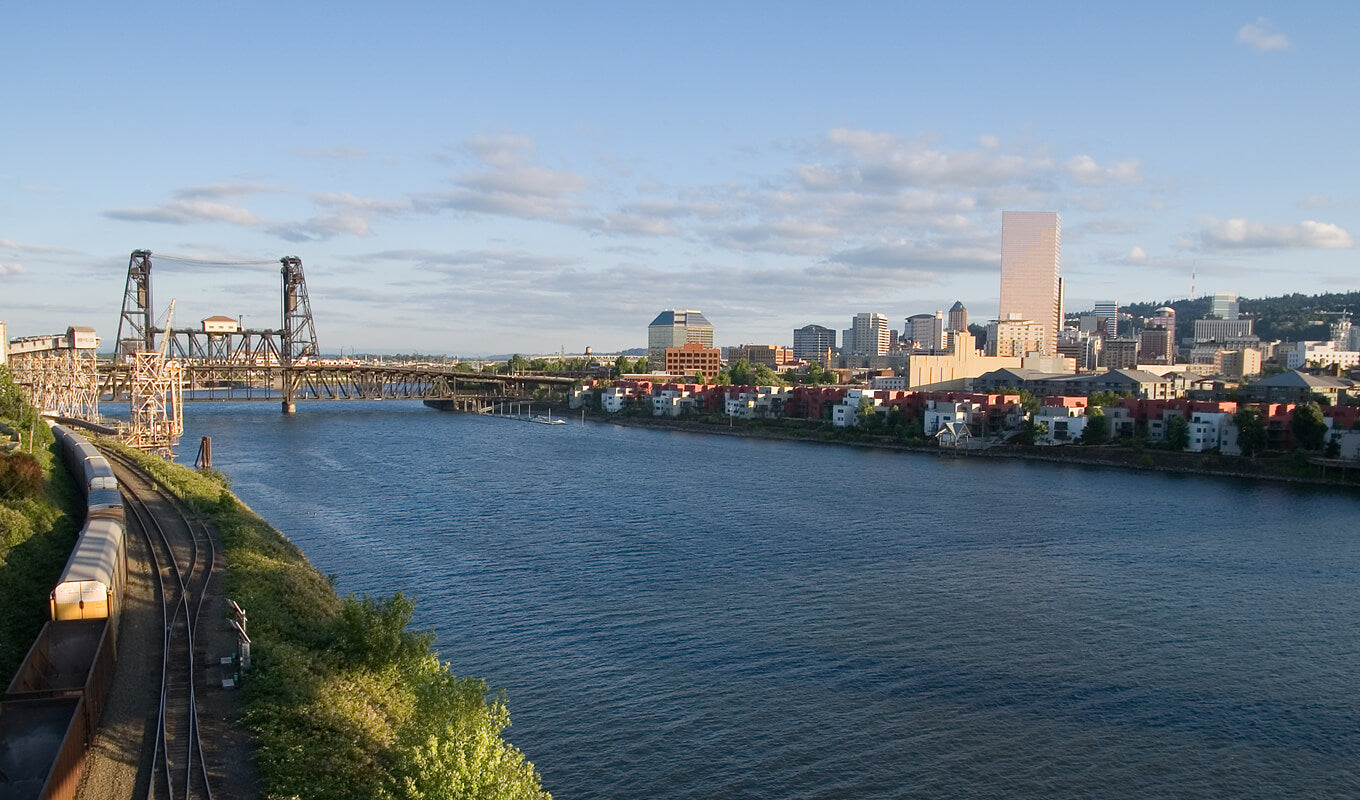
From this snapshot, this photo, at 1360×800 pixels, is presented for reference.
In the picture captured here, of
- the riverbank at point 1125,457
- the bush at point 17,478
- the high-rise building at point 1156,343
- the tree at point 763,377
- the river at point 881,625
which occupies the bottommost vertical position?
the river at point 881,625

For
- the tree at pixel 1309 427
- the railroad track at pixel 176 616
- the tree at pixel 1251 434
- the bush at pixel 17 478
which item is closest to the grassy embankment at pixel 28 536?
the bush at pixel 17 478

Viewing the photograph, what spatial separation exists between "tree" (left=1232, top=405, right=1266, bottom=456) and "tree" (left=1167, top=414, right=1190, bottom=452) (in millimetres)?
865

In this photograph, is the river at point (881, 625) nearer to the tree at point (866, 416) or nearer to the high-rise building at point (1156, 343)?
the tree at point (866, 416)

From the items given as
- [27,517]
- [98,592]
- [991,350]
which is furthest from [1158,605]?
[991,350]

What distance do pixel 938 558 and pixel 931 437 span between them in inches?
463

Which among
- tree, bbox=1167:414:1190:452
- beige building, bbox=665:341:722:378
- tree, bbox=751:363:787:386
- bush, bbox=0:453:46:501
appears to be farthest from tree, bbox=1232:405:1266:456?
beige building, bbox=665:341:722:378

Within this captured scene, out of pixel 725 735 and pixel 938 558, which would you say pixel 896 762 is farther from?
pixel 938 558

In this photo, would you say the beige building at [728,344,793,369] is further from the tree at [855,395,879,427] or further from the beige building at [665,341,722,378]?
the tree at [855,395,879,427]

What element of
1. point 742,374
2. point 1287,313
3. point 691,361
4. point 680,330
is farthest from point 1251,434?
point 1287,313

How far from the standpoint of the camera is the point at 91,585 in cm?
432

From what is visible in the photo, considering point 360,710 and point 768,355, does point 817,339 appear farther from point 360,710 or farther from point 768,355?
point 360,710

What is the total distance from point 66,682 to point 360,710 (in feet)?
3.78

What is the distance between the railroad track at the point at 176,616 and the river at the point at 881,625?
4.43 ft

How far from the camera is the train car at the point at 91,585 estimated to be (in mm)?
4280
